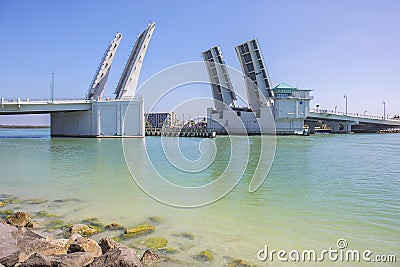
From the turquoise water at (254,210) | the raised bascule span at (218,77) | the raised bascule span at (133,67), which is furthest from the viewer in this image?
the raised bascule span at (218,77)

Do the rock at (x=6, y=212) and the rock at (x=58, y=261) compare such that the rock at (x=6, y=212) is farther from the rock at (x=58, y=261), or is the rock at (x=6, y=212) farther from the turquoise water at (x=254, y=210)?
the rock at (x=58, y=261)

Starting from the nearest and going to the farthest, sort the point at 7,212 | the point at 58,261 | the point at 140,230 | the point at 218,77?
the point at 58,261 < the point at 140,230 < the point at 7,212 < the point at 218,77

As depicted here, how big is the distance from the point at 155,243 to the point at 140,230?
2.32ft

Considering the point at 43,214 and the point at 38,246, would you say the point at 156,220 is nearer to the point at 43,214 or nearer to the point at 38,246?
the point at 43,214

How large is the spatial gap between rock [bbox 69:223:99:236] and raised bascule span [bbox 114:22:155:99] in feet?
120

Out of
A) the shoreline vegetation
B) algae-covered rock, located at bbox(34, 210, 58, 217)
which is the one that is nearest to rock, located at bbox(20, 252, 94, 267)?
the shoreline vegetation

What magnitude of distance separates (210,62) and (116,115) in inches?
566

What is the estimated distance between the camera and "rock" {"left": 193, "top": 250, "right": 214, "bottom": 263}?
15.5ft

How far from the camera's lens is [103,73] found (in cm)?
4284

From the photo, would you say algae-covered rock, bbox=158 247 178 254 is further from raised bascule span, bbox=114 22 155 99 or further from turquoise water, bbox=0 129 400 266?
raised bascule span, bbox=114 22 155 99

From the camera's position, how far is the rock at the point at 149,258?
4504 mm
